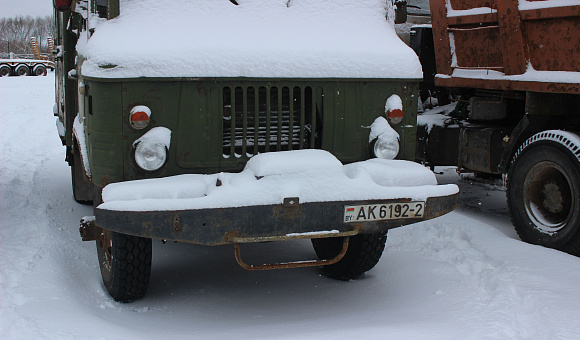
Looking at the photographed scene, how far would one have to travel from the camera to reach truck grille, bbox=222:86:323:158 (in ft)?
12.6

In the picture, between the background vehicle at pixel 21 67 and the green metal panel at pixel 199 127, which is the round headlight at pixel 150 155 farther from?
the background vehicle at pixel 21 67

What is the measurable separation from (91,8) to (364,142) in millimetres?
2040

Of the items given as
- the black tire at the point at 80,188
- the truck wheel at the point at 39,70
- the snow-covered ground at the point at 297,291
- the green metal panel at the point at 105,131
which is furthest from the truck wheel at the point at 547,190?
the truck wheel at the point at 39,70

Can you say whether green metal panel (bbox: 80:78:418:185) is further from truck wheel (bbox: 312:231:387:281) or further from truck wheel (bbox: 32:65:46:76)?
truck wheel (bbox: 32:65:46:76)

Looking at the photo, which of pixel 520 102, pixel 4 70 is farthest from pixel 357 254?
pixel 4 70

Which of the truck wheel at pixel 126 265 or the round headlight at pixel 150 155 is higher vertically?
the round headlight at pixel 150 155

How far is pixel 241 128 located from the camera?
3881 millimetres

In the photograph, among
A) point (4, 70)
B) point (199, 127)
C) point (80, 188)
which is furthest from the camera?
point (4, 70)

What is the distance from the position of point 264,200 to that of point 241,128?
25.9 inches

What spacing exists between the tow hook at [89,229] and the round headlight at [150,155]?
0.70m

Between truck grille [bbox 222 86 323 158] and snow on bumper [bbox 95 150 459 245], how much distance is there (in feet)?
0.75

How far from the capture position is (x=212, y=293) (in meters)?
4.37

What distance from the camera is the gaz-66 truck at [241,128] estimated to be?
3434mm

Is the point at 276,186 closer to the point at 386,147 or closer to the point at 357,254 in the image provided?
the point at 386,147
